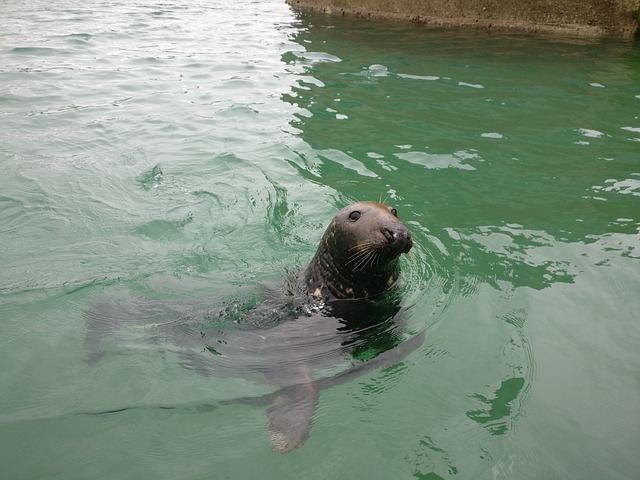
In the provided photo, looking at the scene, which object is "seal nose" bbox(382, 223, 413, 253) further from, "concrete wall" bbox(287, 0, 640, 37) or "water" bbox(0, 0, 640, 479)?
"concrete wall" bbox(287, 0, 640, 37)

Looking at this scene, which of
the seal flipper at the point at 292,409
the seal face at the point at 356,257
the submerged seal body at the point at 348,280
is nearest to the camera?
the seal flipper at the point at 292,409

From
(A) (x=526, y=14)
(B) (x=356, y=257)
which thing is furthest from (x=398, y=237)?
(A) (x=526, y=14)

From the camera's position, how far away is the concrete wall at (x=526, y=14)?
1324 cm

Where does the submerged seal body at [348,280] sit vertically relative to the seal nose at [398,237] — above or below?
below

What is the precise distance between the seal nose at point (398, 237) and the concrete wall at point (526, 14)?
1146cm

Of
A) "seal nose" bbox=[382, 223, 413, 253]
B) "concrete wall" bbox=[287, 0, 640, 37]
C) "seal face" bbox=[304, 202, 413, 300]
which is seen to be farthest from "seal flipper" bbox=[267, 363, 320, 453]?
"concrete wall" bbox=[287, 0, 640, 37]

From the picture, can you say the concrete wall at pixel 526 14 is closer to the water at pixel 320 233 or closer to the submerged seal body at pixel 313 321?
the water at pixel 320 233

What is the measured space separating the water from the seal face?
440mm

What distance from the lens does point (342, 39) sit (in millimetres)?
13891

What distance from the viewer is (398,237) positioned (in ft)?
14.3

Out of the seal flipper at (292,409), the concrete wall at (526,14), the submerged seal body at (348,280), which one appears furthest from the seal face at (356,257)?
the concrete wall at (526,14)

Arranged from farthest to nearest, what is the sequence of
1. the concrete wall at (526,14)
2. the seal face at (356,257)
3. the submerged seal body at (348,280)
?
the concrete wall at (526,14) → the seal face at (356,257) → the submerged seal body at (348,280)

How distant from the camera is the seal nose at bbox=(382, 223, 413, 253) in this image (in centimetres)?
436

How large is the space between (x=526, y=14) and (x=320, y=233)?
404 inches
